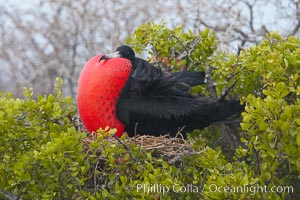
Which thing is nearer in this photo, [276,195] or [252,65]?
[276,195]

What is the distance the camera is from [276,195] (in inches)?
133

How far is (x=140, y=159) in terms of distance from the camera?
11.6ft

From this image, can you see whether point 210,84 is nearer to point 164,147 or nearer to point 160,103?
point 160,103

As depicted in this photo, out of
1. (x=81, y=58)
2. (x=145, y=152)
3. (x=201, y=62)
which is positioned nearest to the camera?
(x=145, y=152)

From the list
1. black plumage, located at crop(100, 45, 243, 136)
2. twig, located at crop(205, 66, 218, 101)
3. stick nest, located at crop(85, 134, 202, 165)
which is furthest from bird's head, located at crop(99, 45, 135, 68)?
stick nest, located at crop(85, 134, 202, 165)

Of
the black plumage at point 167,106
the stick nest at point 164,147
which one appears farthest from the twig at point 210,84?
the stick nest at point 164,147

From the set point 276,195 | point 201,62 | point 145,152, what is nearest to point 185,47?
point 201,62

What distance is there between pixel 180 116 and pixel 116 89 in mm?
436

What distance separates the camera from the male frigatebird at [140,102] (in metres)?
4.40

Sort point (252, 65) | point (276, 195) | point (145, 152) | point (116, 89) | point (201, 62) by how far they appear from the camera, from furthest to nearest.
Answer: point (201, 62), point (116, 89), point (252, 65), point (145, 152), point (276, 195)

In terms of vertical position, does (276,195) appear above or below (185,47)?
below

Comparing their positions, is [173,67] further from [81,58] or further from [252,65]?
[81,58]

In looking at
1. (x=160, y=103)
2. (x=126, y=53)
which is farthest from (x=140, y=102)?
(x=126, y=53)

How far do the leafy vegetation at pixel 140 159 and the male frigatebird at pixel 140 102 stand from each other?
42 centimetres
